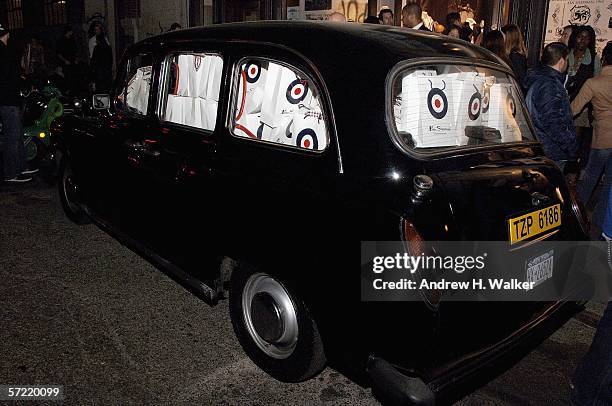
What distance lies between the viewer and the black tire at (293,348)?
2.75 m

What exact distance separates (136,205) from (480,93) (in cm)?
253

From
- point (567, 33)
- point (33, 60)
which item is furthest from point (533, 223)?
point (33, 60)

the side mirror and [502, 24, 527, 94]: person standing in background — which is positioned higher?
[502, 24, 527, 94]: person standing in background

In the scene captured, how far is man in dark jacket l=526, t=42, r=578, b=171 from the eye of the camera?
457 centimetres

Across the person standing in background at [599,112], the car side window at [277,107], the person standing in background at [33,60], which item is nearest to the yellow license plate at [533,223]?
the car side window at [277,107]

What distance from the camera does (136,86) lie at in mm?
4312

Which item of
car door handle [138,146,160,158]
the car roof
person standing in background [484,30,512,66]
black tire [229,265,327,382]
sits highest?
person standing in background [484,30,512,66]

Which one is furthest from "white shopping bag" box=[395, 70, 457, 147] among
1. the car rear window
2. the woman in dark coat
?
the woman in dark coat

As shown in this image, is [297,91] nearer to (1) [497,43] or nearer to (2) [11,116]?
(1) [497,43]

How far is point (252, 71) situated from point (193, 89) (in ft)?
2.24

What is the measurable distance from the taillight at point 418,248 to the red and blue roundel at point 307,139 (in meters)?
0.73

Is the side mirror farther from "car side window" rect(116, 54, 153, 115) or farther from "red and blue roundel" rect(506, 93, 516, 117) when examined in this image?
"red and blue roundel" rect(506, 93, 516, 117)

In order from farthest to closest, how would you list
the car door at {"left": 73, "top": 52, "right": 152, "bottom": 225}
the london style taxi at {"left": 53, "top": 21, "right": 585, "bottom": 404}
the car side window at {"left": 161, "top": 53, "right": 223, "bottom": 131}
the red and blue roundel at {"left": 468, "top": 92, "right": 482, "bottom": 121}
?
1. the car door at {"left": 73, "top": 52, "right": 152, "bottom": 225}
2. the car side window at {"left": 161, "top": 53, "right": 223, "bottom": 131}
3. the red and blue roundel at {"left": 468, "top": 92, "right": 482, "bottom": 121}
4. the london style taxi at {"left": 53, "top": 21, "right": 585, "bottom": 404}

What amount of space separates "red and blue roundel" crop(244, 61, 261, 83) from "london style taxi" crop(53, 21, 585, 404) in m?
0.01
